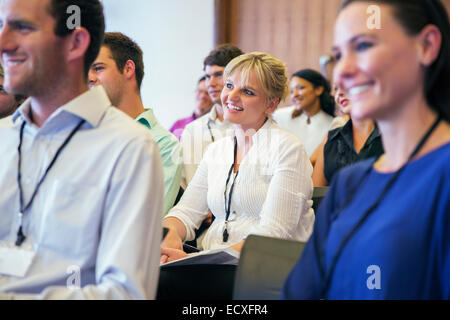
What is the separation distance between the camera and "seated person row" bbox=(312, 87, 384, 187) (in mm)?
2746

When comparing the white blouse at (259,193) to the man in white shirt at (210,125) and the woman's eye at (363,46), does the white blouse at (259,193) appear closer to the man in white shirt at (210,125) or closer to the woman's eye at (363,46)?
the man in white shirt at (210,125)

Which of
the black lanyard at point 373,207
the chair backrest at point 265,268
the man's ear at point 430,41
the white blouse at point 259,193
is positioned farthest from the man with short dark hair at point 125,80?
the man's ear at point 430,41

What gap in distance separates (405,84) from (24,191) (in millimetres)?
981

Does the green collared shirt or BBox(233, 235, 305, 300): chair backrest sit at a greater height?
the green collared shirt

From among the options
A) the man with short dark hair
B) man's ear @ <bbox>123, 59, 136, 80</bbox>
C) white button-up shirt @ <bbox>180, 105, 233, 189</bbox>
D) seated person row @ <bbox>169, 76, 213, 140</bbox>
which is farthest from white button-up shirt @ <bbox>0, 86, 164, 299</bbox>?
seated person row @ <bbox>169, 76, 213, 140</bbox>

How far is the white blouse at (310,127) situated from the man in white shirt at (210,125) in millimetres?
1196

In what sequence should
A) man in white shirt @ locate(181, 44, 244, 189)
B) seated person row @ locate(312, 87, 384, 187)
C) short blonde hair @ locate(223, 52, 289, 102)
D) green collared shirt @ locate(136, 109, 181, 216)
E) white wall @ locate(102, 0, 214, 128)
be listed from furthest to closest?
white wall @ locate(102, 0, 214, 128), man in white shirt @ locate(181, 44, 244, 189), seated person row @ locate(312, 87, 384, 187), green collared shirt @ locate(136, 109, 181, 216), short blonde hair @ locate(223, 52, 289, 102)

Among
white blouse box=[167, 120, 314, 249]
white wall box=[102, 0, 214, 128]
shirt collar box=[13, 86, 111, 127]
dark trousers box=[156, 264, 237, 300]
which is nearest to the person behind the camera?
shirt collar box=[13, 86, 111, 127]

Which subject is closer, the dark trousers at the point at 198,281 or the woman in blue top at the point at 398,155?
the woman in blue top at the point at 398,155

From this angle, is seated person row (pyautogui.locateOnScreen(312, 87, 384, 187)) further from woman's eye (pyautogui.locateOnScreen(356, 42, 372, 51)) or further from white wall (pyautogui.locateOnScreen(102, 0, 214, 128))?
white wall (pyautogui.locateOnScreen(102, 0, 214, 128))

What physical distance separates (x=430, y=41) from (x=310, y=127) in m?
3.85

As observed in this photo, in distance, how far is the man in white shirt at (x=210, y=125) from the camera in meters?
3.46
